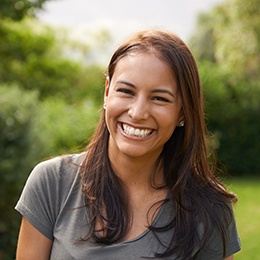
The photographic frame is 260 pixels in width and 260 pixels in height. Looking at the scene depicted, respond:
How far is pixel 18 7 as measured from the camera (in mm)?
6027

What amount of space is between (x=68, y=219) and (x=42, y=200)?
0.11m

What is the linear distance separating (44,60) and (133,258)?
12.6m

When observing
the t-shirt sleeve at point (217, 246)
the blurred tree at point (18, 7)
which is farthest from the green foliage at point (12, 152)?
the t-shirt sleeve at point (217, 246)

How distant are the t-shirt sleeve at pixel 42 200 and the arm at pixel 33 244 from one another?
0.02 metres

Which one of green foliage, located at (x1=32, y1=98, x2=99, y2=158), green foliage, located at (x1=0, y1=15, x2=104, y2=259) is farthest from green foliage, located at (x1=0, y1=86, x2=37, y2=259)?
green foliage, located at (x1=32, y1=98, x2=99, y2=158)

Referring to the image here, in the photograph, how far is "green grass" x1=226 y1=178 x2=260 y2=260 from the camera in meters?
8.84

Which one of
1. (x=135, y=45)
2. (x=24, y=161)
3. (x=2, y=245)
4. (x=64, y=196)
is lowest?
(x=2, y=245)

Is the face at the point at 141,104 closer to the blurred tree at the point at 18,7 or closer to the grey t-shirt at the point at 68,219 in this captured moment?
the grey t-shirt at the point at 68,219

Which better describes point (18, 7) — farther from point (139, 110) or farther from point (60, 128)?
point (139, 110)

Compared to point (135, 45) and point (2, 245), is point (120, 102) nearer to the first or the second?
point (135, 45)

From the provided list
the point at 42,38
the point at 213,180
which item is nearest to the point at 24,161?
the point at 213,180

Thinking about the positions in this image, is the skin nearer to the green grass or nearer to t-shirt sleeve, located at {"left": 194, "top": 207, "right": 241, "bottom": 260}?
t-shirt sleeve, located at {"left": 194, "top": 207, "right": 241, "bottom": 260}

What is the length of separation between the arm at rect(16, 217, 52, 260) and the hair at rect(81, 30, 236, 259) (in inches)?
6.8

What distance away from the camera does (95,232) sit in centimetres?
243
